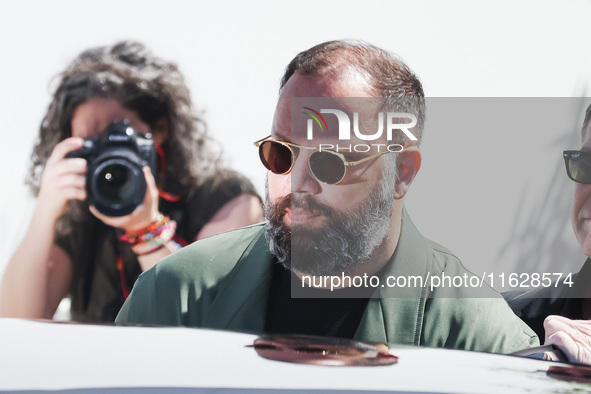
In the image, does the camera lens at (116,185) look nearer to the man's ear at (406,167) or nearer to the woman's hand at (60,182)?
the woman's hand at (60,182)

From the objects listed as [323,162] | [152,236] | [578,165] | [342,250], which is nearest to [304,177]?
[323,162]

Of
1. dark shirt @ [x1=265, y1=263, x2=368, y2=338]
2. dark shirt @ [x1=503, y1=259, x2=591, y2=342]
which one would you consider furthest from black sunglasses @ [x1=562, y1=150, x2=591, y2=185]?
dark shirt @ [x1=265, y1=263, x2=368, y2=338]

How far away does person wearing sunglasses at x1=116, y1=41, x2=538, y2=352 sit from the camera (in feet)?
4.19

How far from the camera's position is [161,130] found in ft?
6.64

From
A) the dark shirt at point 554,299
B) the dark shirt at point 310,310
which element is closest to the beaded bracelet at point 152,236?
the dark shirt at point 310,310

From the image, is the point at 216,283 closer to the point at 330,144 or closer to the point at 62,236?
the point at 330,144

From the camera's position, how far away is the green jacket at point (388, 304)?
128cm

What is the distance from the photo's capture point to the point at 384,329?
50.1 inches

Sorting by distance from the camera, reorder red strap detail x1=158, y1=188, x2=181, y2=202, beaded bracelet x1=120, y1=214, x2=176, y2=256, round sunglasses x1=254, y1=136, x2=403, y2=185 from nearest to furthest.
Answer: round sunglasses x1=254, y1=136, x2=403, y2=185 < beaded bracelet x1=120, y1=214, x2=176, y2=256 < red strap detail x1=158, y1=188, x2=181, y2=202

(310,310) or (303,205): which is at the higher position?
(303,205)

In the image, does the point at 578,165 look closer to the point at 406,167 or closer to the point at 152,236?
the point at 406,167

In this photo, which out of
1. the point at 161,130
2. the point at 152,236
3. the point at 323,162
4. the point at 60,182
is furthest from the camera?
the point at 161,130

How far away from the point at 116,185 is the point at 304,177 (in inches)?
29.5

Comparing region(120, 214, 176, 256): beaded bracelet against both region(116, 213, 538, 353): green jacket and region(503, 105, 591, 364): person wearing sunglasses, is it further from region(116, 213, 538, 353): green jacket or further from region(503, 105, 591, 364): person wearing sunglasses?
region(503, 105, 591, 364): person wearing sunglasses
